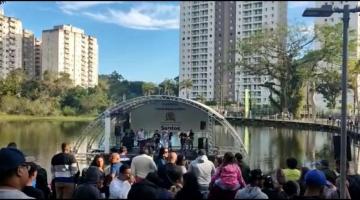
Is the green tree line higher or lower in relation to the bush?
higher

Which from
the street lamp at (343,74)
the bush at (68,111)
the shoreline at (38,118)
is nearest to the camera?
the street lamp at (343,74)

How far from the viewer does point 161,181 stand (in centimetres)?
551

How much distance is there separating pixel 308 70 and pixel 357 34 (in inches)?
254

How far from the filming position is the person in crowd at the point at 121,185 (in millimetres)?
5703

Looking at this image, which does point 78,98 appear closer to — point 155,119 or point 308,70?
point 308,70

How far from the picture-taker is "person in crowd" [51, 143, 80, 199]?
773 centimetres

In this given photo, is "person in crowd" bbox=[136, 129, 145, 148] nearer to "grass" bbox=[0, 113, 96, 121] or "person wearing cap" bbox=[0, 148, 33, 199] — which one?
"person wearing cap" bbox=[0, 148, 33, 199]

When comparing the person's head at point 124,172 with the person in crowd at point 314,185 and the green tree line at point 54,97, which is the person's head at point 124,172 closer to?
the person in crowd at point 314,185

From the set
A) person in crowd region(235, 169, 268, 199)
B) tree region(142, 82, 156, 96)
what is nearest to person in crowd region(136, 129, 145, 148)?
person in crowd region(235, 169, 268, 199)

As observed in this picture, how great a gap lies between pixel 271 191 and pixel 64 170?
3748mm

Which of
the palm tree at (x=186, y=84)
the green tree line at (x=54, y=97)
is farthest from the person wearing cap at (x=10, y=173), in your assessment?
the palm tree at (x=186, y=84)

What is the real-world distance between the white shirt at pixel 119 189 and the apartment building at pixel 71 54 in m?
89.3

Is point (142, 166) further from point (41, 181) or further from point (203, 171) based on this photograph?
point (41, 181)

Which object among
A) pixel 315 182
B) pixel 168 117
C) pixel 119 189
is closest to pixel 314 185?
pixel 315 182
